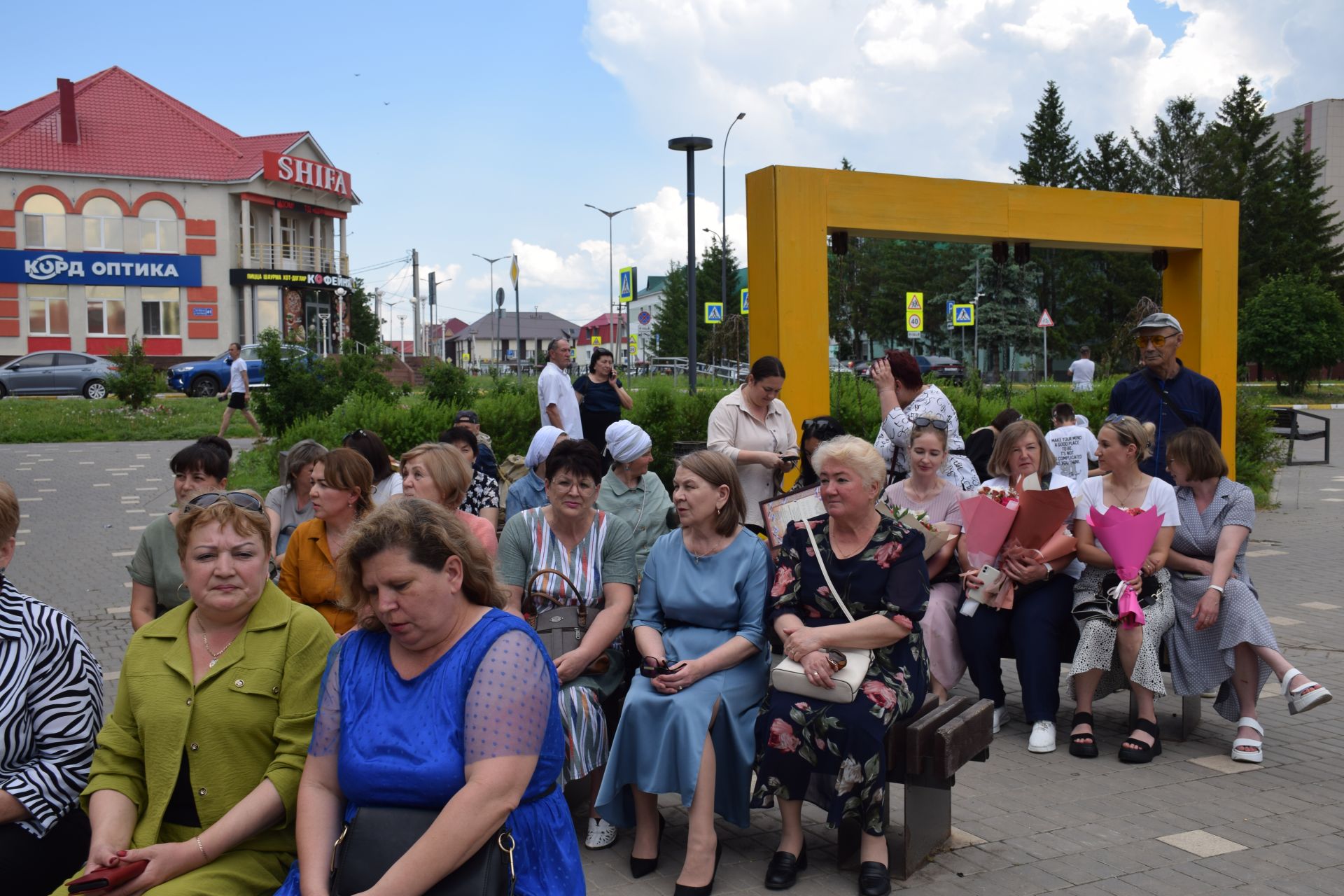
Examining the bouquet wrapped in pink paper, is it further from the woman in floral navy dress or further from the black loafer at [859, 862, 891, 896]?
the black loafer at [859, 862, 891, 896]

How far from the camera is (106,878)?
265 centimetres

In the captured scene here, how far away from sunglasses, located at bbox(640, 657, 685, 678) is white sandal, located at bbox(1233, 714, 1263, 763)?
2898mm

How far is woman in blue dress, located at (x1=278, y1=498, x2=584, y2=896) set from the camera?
→ 2574mm

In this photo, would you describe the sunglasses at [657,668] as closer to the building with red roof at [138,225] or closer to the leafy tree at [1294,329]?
the leafy tree at [1294,329]

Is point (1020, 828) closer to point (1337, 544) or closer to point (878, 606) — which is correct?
point (878, 606)

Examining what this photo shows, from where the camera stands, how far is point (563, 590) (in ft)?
15.8

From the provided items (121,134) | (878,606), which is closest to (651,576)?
(878,606)

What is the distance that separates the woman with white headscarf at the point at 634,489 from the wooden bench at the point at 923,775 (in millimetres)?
1906

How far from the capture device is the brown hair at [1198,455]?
5750 millimetres

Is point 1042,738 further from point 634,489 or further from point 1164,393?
point 1164,393

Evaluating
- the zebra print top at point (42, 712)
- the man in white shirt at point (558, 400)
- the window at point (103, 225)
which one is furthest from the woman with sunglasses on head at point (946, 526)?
the window at point (103, 225)

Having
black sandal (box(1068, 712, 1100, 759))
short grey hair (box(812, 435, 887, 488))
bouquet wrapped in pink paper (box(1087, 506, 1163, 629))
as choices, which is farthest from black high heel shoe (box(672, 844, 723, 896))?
bouquet wrapped in pink paper (box(1087, 506, 1163, 629))

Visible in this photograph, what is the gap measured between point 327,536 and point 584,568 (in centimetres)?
108

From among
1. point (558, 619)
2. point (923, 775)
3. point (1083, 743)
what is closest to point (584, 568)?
point (558, 619)
